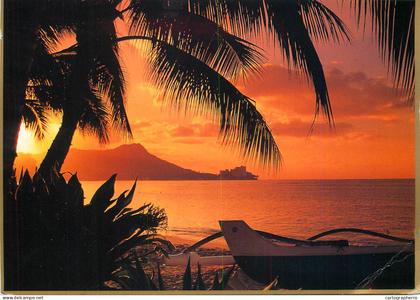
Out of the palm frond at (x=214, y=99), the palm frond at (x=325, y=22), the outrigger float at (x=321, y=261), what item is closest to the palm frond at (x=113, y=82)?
the palm frond at (x=214, y=99)

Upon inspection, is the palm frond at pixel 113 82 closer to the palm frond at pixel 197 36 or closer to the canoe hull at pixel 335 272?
the palm frond at pixel 197 36

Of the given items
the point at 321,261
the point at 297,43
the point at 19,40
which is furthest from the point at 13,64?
the point at 321,261

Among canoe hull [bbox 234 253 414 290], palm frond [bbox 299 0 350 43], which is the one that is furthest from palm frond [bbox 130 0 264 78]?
canoe hull [bbox 234 253 414 290]

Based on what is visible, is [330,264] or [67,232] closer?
[67,232]

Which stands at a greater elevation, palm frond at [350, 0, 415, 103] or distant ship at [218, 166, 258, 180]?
palm frond at [350, 0, 415, 103]

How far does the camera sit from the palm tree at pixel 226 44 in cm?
536

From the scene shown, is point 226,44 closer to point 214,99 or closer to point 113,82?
point 214,99

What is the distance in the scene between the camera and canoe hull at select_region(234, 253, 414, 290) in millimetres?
5383

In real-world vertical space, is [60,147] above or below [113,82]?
below

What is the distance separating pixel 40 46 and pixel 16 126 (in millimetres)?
669

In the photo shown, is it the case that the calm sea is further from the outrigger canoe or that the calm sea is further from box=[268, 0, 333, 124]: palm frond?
box=[268, 0, 333, 124]: palm frond

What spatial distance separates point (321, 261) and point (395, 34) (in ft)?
6.19

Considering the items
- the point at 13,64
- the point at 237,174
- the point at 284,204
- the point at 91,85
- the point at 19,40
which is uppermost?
the point at 19,40

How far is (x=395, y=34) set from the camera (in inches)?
211
